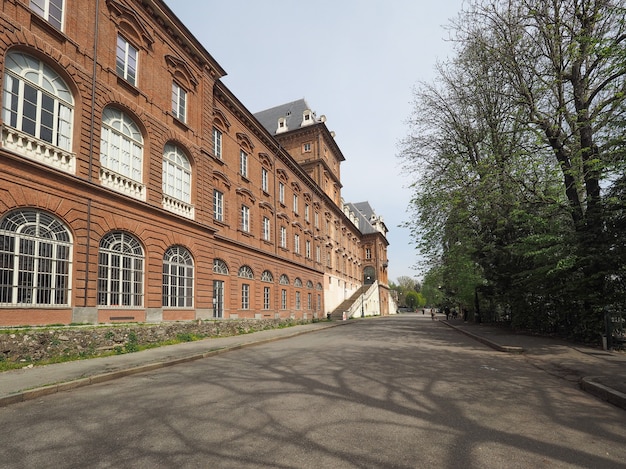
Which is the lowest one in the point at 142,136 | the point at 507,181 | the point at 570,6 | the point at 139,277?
the point at 139,277

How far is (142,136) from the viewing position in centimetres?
1564

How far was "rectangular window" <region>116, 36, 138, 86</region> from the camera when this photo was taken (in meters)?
14.9

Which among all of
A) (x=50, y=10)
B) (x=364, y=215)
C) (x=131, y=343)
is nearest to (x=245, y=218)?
(x=131, y=343)

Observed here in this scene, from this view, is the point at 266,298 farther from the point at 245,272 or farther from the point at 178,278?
the point at 178,278

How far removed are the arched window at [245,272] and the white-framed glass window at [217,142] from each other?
6.57 metres

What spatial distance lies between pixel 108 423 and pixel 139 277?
10.5 metres

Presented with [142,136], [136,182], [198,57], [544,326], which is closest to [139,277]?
[136,182]

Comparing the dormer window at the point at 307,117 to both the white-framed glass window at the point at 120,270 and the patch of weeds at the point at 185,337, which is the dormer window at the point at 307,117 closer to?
the white-framed glass window at the point at 120,270

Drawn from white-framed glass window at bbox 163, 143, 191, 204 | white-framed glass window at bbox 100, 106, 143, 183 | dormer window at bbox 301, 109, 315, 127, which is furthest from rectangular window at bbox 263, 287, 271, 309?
dormer window at bbox 301, 109, 315, 127

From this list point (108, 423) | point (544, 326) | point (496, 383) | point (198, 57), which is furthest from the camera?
point (198, 57)

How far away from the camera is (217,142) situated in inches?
882

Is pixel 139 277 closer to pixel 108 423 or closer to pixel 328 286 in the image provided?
pixel 108 423

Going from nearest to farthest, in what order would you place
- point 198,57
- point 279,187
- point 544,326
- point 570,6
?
point 570,6, point 544,326, point 198,57, point 279,187

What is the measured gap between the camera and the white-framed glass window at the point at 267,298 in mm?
26681
